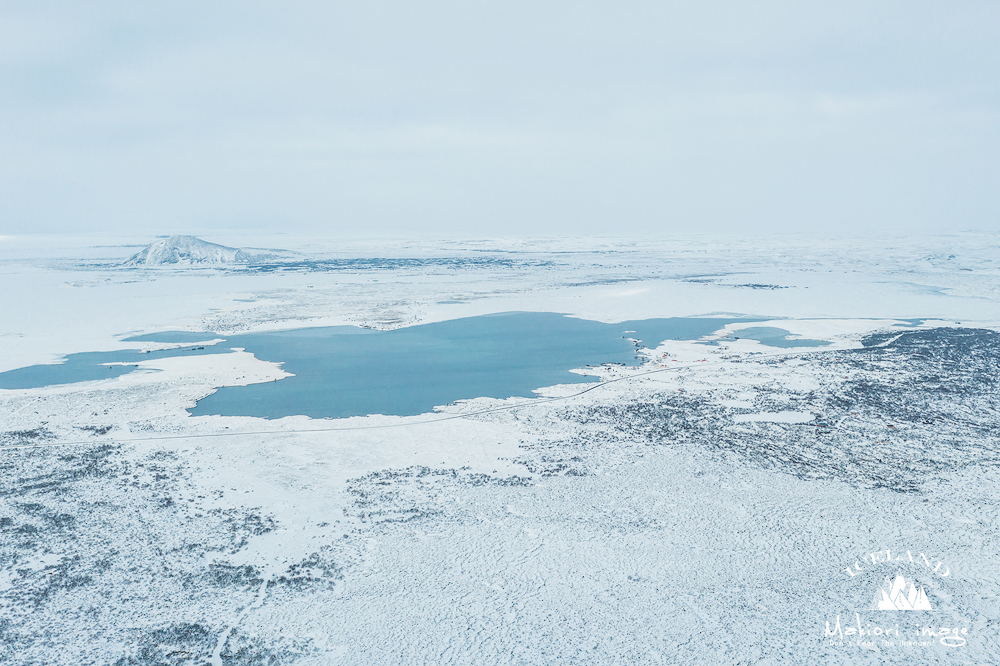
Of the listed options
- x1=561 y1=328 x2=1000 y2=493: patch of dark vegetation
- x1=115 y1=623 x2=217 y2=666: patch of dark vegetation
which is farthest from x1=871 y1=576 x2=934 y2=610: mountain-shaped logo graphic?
x1=115 y1=623 x2=217 y2=666: patch of dark vegetation

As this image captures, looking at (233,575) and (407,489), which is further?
(407,489)

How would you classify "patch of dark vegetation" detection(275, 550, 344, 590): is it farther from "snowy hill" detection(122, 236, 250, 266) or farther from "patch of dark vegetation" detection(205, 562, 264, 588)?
"snowy hill" detection(122, 236, 250, 266)

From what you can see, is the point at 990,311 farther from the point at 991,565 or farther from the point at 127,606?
the point at 127,606

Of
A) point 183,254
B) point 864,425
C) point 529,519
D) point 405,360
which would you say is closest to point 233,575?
point 529,519

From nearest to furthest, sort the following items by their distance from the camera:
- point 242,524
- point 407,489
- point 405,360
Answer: point 242,524 < point 407,489 < point 405,360

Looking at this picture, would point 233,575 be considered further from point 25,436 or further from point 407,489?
point 25,436

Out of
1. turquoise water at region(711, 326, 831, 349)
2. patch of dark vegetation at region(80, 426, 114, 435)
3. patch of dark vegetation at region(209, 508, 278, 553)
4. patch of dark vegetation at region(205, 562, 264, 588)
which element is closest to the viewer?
patch of dark vegetation at region(205, 562, 264, 588)

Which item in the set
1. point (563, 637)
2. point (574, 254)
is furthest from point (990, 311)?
point (574, 254)
